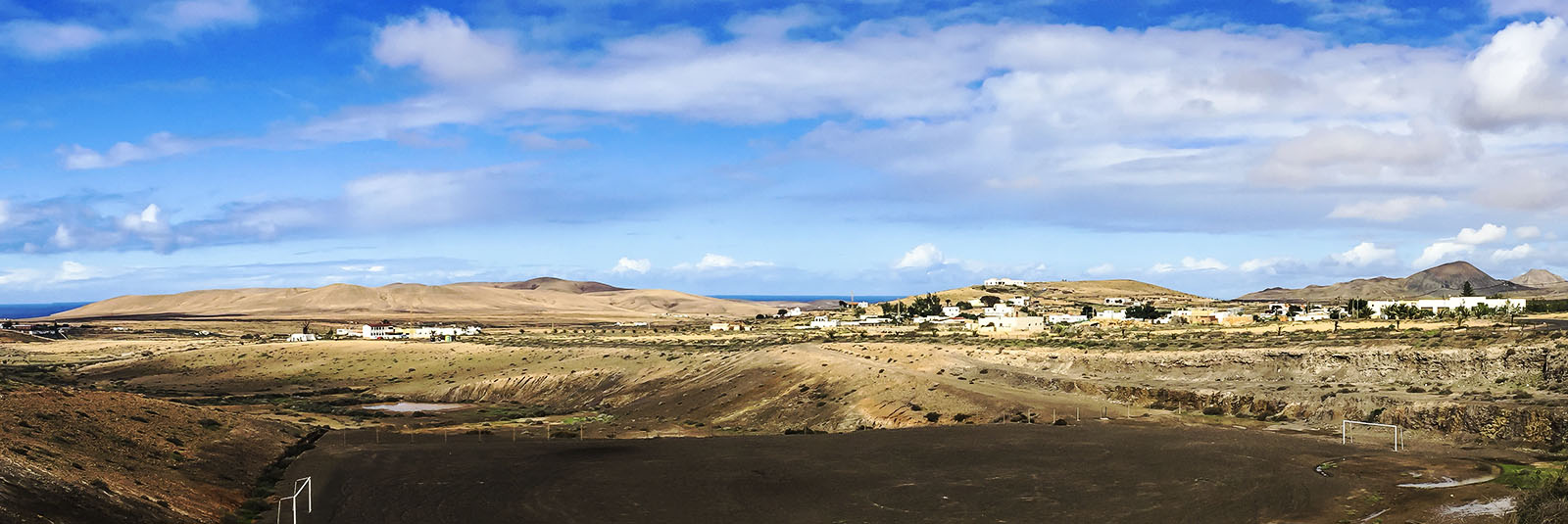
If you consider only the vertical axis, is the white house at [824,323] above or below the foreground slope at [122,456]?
above

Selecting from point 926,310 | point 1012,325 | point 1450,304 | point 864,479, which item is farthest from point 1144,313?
point 864,479

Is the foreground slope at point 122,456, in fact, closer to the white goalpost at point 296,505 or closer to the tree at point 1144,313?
the white goalpost at point 296,505

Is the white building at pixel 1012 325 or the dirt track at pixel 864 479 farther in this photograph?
the white building at pixel 1012 325

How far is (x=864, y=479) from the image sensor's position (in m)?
36.9

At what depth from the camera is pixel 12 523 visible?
25094 mm

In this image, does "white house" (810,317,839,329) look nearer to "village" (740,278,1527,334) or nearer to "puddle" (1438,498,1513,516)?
"village" (740,278,1527,334)

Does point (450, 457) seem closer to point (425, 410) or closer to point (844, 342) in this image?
point (425, 410)

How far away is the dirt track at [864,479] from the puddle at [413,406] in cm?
2597

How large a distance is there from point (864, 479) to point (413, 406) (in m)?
50.1

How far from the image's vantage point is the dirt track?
3147 centimetres

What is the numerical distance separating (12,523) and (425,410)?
1893 inches

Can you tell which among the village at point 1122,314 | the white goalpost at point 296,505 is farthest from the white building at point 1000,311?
the white goalpost at point 296,505

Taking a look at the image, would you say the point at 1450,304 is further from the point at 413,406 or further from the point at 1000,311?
the point at 413,406

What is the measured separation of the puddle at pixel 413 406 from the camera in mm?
73375
